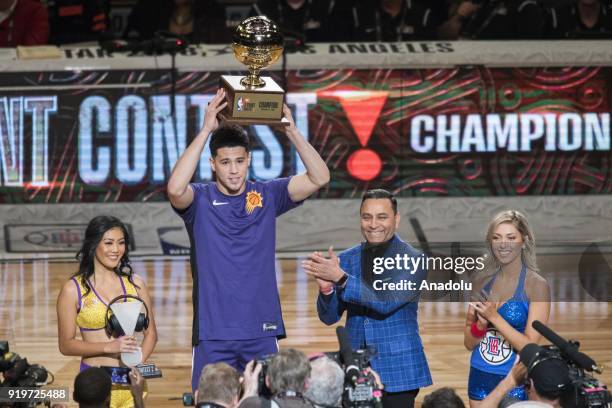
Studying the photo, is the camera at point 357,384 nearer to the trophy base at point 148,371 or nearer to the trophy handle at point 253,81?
the trophy base at point 148,371

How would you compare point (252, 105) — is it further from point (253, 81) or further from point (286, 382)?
point (286, 382)

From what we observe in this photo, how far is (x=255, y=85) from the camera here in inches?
235

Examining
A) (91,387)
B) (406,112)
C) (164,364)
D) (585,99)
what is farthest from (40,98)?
(91,387)

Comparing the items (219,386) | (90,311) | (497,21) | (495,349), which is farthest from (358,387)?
(497,21)

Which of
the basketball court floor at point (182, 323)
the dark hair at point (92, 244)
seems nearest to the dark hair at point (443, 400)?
the basketball court floor at point (182, 323)

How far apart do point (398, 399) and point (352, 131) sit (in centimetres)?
742

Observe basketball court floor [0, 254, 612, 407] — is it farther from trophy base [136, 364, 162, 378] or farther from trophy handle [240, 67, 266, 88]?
trophy handle [240, 67, 266, 88]

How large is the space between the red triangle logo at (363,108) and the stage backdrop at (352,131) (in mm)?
12

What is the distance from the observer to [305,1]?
44.8ft

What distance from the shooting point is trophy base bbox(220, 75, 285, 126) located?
5.77 metres

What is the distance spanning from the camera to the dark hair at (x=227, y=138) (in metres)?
5.79

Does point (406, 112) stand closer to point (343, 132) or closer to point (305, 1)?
point (343, 132)

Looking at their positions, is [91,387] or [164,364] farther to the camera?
[164,364]

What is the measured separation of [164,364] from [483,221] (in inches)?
209
